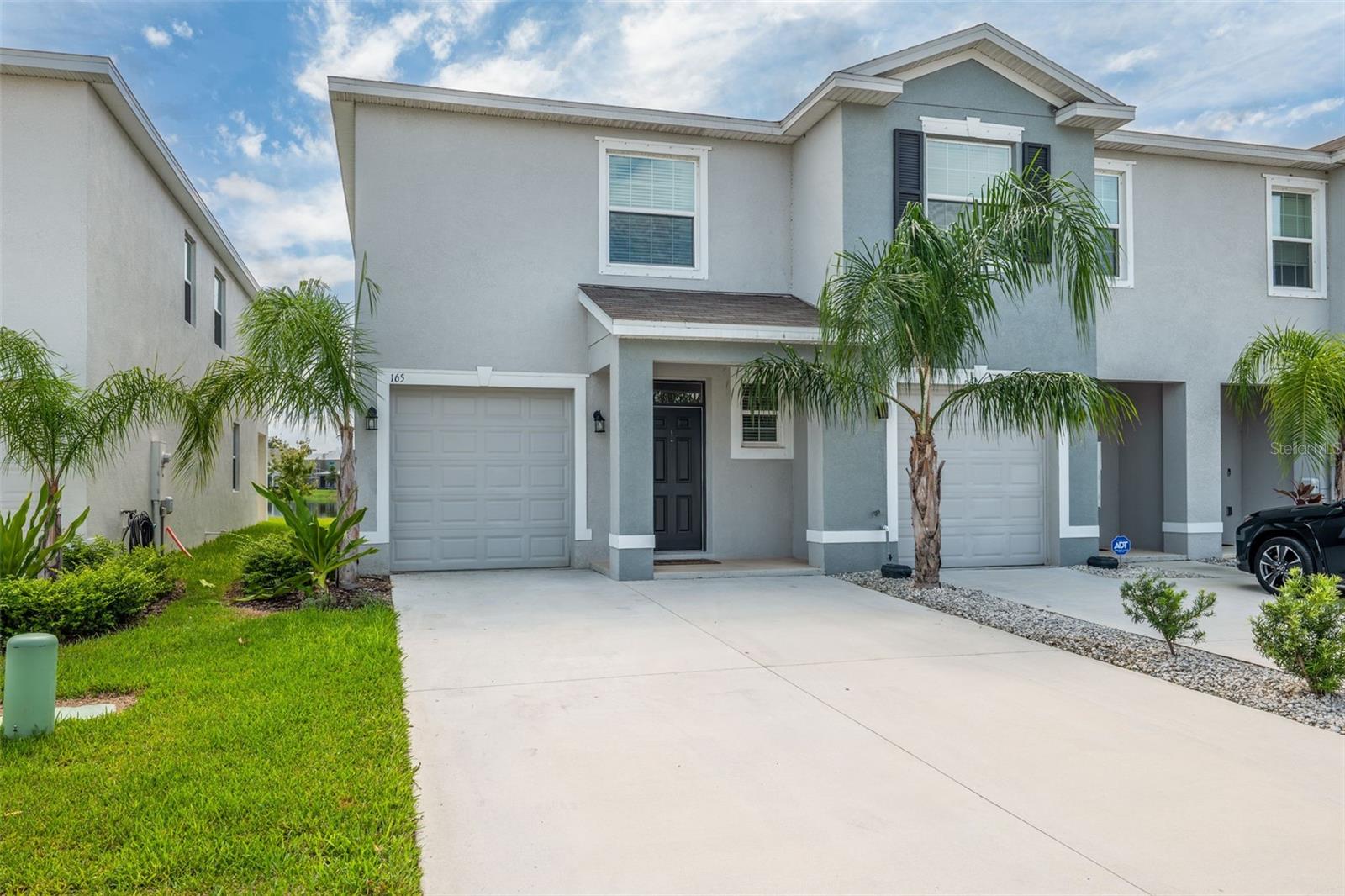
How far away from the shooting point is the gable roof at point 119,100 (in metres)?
9.53

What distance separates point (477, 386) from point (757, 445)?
3872 millimetres

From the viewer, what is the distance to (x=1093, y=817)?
12.6 ft

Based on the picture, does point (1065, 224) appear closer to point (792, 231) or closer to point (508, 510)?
point (792, 231)

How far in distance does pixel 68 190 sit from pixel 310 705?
7.79 m

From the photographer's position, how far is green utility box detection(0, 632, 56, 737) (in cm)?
472

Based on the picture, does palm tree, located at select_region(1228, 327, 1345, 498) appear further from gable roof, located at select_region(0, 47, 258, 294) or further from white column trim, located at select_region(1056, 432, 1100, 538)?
gable roof, located at select_region(0, 47, 258, 294)

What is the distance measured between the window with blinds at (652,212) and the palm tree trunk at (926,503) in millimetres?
4157

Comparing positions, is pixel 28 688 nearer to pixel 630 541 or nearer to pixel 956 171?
pixel 630 541

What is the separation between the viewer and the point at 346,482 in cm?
988

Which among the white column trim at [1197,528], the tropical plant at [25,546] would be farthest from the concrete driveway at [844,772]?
the white column trim at [1197,528]

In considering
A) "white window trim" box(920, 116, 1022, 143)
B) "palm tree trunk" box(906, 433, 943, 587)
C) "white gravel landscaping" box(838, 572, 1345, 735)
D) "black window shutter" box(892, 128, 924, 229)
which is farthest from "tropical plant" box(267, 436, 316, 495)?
"white gravel landscaping" box(838, 572, 1345, 735)

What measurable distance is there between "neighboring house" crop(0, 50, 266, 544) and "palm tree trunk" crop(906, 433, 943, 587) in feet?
30.2

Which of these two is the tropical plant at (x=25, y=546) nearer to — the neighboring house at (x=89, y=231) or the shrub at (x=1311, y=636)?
the neighboring house at (x=89, y=231)

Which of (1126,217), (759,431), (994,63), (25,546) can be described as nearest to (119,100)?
(25,546)
